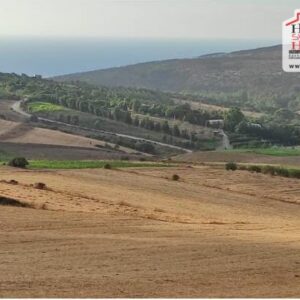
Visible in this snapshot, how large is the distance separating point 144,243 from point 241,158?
1700 inches

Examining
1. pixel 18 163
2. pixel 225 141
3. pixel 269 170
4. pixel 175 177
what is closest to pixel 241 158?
pixel 269 170

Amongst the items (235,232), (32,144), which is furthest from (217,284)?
(32,144)

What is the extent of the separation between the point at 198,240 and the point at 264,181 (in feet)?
78.6

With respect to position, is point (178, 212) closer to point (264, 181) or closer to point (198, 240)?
point (198, 240)

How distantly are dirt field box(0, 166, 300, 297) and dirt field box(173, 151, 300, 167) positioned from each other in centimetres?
2172

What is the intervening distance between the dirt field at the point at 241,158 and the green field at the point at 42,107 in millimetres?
42109

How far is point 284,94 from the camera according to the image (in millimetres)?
177500

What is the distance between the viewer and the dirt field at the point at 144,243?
14.2m

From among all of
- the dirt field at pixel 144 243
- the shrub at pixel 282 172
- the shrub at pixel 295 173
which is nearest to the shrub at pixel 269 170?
the shrub at pixel 282 172

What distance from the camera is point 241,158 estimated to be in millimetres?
61312

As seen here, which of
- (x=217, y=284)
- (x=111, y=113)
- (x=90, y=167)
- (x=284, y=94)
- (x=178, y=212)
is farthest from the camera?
(x=284, y=94)

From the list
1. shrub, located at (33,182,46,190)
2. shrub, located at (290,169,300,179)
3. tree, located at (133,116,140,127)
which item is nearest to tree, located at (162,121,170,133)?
tree, located at (133,116,140,127)

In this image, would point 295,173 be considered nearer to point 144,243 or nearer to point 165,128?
point 144,243

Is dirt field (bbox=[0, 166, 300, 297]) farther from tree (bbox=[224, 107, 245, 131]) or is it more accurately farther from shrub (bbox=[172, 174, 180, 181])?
tree (bbox=[224, 107, 245, 131])
